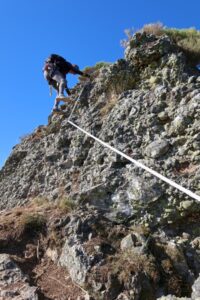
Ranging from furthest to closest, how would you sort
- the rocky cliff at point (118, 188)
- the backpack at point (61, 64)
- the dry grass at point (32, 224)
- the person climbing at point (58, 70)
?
the backpack at point (61, 64) → the person climbing at point (58, 70) → the dry grass at point (32, 224) → the rocky cliff at point (118, 188)

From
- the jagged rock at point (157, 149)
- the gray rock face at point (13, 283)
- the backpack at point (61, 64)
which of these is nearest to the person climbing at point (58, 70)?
the backpack at point (61, 64)

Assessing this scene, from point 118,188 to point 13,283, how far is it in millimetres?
2600

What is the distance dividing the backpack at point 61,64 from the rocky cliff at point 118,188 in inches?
40.7

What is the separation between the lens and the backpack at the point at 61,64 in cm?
1196

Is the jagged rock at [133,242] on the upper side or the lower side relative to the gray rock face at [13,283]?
upper

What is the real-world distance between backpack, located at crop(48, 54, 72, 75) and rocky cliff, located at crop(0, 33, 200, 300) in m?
1.03

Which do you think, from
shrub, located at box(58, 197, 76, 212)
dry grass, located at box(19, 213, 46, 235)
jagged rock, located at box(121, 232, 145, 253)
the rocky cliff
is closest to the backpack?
the rocky cliff

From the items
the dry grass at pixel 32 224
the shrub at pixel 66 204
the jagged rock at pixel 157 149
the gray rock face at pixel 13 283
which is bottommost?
the gray rock face at pixel 13 283

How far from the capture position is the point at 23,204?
8.95 metres

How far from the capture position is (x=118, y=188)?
297 inches

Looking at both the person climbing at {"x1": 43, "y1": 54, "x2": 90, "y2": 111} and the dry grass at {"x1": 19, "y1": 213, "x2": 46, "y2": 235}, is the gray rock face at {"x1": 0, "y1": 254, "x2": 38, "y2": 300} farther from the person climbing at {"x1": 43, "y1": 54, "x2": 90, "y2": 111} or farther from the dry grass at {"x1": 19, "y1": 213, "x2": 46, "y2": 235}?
the person climbing at {"x1": 43, "y1": 54, "x2": 90, "y2": 111}

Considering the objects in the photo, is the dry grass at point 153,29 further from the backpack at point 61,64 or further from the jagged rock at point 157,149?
the jagged rock at point 157,149

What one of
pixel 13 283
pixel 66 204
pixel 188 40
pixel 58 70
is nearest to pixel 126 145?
pixel 66 204

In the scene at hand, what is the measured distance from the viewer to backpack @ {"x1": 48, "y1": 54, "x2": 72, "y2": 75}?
39.2 ft
